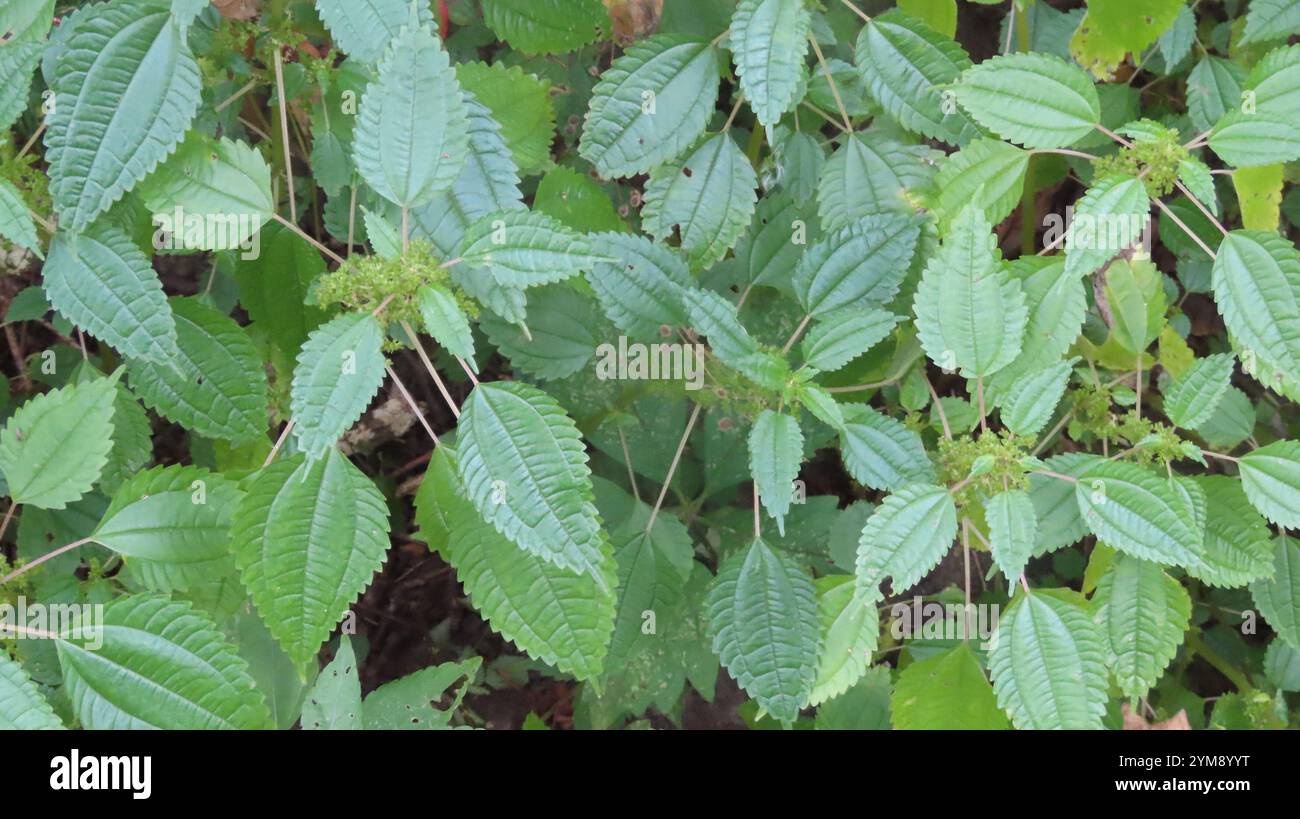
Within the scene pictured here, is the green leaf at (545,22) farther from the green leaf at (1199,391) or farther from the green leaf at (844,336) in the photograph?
the green leaf at (1199,391)

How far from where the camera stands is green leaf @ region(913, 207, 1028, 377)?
176cm

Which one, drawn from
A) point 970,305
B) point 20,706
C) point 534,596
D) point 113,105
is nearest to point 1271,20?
point 970,305

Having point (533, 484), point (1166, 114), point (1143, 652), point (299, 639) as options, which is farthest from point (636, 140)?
point (1166, 114)

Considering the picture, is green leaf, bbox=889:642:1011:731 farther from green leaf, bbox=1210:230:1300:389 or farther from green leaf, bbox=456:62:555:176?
green leaf, bbox=456:62:555:176

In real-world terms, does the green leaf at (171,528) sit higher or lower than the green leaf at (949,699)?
higher

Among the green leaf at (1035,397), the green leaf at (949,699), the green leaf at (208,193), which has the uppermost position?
the green leaf at (208,193)

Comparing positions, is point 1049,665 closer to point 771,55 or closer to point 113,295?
point 771,55

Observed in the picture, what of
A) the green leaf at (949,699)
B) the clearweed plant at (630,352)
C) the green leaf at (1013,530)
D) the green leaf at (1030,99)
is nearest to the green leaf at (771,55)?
the clearweed plant at (630,352)

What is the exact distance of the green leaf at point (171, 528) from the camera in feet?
5.93

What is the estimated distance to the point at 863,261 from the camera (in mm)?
1948

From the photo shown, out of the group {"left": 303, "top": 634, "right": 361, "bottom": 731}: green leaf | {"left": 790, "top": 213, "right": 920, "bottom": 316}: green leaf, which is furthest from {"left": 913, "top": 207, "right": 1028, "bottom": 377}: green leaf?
{"left": 303, "top": 634, "right": 361, "bottom": 731}: green leaf

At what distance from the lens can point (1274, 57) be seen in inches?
74.9

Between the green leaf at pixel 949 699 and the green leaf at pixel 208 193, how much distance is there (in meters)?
1.60

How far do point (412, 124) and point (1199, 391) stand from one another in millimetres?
1626
